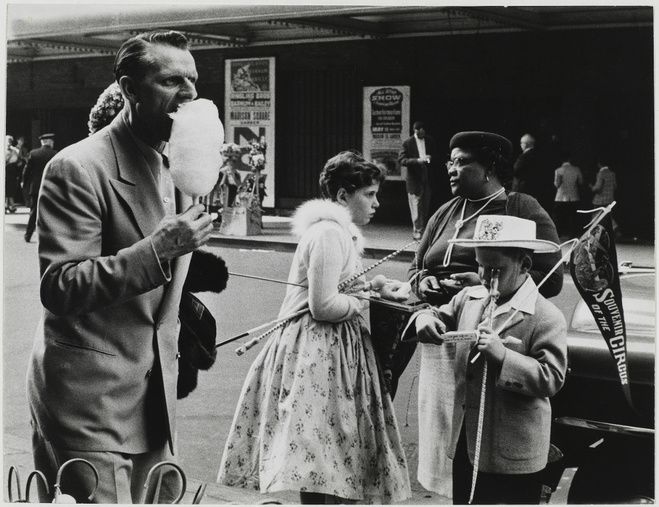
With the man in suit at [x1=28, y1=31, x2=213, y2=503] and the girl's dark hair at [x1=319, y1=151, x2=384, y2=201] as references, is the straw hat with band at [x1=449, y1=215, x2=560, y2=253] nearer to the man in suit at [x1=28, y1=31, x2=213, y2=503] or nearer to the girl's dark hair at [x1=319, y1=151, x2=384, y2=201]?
the girl's dark hair at [x1=319, y1=151, x2=384, y2=201]

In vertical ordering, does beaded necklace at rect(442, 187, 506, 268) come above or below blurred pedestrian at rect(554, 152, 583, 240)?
above

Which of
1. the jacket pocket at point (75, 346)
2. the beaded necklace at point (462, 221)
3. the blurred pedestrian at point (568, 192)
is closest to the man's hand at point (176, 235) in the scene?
the jacket pocket at point (75, 346)

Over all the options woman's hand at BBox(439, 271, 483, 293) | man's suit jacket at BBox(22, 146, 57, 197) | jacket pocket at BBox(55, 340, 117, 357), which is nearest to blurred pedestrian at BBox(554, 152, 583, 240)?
man's suit jacket at BBox(22, 146, 57, 197)

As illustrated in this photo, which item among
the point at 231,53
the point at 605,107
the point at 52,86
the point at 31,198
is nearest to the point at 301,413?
the point at 31,198

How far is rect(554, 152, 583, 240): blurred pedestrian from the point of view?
15867mm

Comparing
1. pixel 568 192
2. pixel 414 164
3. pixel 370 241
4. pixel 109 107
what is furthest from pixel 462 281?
pixel 414 164

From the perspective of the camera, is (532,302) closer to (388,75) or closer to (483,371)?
(483,371)

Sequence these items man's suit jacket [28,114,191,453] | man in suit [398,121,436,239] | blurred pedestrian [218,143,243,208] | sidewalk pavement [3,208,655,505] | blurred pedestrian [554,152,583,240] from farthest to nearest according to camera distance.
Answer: man in suit [398,121,436,239] < blurred pedestrian [218,143,243,208] < blurred pedestrian [554,152,583,240] < sidewalk pavement [3,208,655,505] < man's suit jacket [28,114,191,453]

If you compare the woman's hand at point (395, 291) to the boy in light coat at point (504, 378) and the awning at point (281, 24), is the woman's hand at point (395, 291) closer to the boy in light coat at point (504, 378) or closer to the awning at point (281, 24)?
the boy in light coat at point (504, 378)

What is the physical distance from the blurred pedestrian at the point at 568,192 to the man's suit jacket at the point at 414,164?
2140 millimetres

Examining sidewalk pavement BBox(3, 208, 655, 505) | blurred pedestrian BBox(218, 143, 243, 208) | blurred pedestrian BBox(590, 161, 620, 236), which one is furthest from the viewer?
blurred pedestrian BBox(218, 143, 243, 208)

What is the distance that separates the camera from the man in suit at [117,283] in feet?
8.27

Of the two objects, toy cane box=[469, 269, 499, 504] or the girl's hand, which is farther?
the girl's hand

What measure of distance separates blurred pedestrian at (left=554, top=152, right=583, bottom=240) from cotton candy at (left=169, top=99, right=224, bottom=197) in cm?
1371
